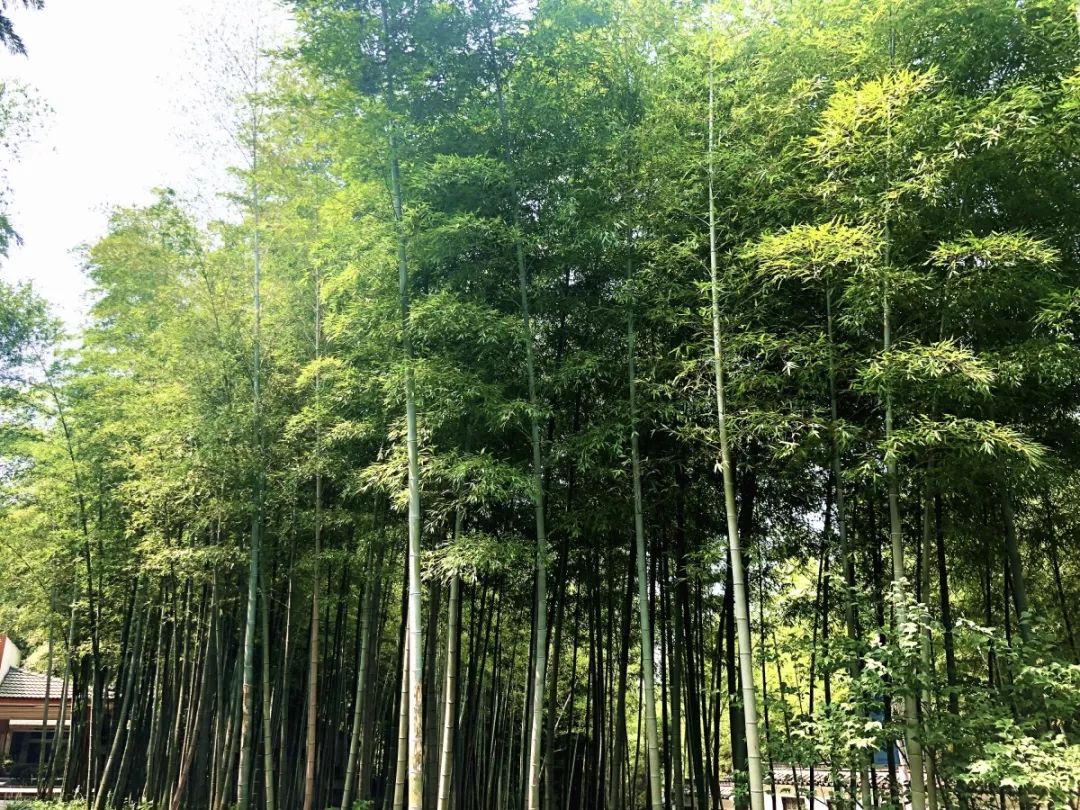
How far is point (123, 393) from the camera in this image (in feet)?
25.2

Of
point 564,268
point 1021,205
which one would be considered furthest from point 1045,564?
Answer: point 564,268

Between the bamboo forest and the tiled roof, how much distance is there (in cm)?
947

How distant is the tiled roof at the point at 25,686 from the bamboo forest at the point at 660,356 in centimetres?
947

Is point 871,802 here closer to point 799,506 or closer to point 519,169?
point 799,506

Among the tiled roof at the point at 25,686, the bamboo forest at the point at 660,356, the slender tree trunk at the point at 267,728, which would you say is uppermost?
the bamboo forest at the point at 660,356

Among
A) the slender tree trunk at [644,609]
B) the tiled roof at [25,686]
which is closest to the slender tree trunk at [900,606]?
the slender tree trunk at [644,609]

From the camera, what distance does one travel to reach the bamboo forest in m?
4.00

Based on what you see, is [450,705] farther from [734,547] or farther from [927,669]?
[927,669]

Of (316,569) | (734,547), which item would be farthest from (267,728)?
(734,547)

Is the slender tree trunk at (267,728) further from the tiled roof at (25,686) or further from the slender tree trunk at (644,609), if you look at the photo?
the tiled roof at (25,686)

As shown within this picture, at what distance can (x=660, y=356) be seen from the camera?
4.97m

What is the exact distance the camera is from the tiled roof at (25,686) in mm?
14273

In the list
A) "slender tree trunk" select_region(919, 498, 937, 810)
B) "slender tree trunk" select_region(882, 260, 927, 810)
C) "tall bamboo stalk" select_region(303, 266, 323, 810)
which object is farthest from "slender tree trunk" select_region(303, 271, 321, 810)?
"slender tree trunk" select_region(919, 498, 937, 810)

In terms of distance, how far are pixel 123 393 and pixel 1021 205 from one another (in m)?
8.20
